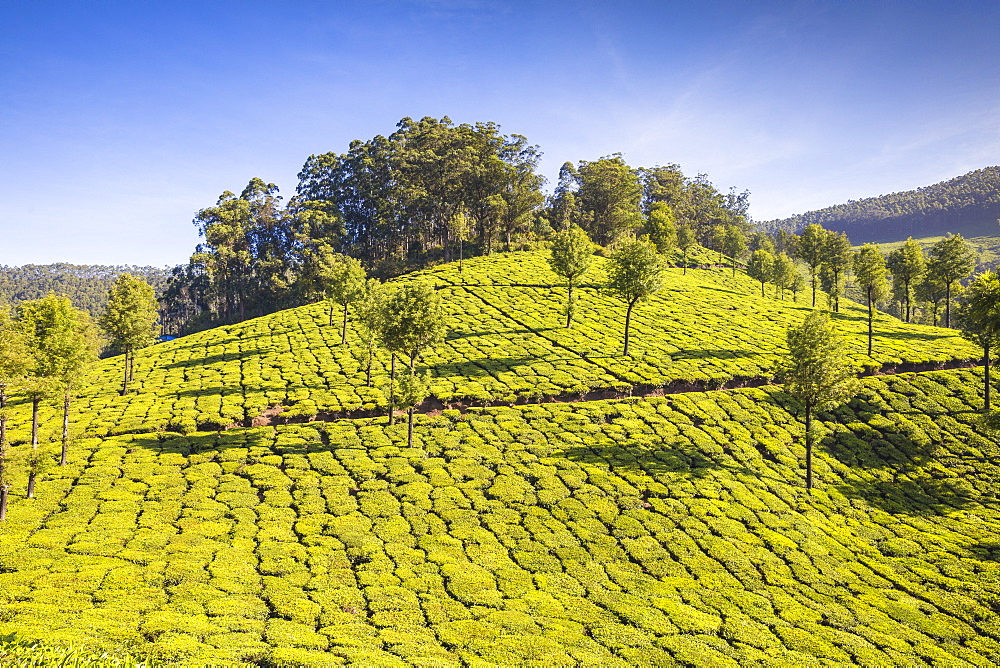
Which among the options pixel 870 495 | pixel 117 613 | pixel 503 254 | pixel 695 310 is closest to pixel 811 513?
pixel 870 495

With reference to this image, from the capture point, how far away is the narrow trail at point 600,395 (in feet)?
148

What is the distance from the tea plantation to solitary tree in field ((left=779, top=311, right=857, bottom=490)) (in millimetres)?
5635

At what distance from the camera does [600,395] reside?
167ft

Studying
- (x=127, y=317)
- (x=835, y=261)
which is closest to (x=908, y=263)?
(x=835, y=261)

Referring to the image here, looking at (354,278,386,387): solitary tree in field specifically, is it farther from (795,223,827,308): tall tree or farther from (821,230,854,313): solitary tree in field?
(795,223,827,308): tall tree

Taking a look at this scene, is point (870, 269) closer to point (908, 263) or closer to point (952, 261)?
point (952, 261)

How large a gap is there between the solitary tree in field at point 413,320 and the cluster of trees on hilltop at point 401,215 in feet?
174

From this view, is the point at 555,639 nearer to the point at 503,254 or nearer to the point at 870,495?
the point at 870,495

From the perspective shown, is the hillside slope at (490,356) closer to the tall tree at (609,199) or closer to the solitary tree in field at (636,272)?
the solitary tree in field at (636,272)

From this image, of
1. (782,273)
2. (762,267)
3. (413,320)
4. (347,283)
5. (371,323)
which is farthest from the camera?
(762,267)

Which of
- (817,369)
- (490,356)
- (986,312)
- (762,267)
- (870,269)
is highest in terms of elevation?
(762,267)

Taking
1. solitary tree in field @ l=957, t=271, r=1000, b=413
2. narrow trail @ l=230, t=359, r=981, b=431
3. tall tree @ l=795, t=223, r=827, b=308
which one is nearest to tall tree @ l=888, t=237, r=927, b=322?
tall tree @ l=795, t=223, r=827, b=308

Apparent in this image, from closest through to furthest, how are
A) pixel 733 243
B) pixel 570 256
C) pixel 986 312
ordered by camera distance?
pixel 986 312 → pixel 570 256 → pixel 733 243

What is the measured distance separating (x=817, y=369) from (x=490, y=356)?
32.2 meters
